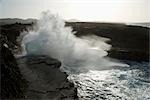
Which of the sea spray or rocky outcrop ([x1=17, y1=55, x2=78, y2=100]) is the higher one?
the sea spray

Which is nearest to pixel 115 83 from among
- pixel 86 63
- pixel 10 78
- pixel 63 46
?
pixel 86 63

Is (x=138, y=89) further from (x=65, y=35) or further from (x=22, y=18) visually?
(x=22, y=18)

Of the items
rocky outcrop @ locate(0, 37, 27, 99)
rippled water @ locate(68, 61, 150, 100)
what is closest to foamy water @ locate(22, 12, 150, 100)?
rippled water @ locate(68, 61, 150, 100)

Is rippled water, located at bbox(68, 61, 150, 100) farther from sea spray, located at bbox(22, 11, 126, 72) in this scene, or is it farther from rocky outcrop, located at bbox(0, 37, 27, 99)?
rocky outcrop, located at bbox(0, 37, 27, 99)

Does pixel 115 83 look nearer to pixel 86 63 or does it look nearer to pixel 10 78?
pixel 86 63

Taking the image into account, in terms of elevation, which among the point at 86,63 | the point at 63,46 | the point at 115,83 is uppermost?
the point at 63,46

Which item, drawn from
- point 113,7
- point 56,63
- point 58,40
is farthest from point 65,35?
point 113,7
